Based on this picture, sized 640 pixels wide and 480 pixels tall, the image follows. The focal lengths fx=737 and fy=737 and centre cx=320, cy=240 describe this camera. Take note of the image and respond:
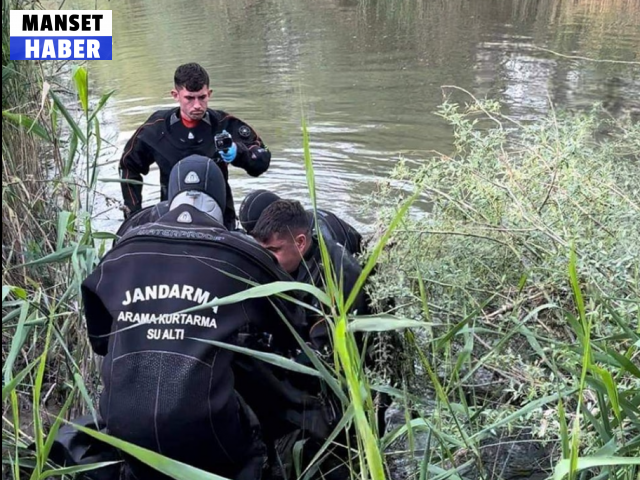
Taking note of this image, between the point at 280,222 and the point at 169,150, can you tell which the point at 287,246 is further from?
the point at 169,150

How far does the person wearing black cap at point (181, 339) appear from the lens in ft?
7.92

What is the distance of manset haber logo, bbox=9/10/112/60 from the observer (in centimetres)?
343

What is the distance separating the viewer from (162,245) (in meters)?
2.53

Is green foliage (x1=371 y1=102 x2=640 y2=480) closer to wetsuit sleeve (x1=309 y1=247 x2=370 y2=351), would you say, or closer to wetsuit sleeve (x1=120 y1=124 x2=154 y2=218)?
wetsuit sleeve (x1=309 y1=247 x2=370 y2=351)

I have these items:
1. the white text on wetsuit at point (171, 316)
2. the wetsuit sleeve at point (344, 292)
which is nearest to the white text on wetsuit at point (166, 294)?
the white text on wetsuit at point (171, 316)

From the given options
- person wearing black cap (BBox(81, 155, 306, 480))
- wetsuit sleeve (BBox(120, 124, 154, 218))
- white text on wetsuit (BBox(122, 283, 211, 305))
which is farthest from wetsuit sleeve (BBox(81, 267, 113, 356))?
wetsuit sleeve (BBox(120, 124, 154, 218))

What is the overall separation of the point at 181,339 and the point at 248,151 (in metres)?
2.49

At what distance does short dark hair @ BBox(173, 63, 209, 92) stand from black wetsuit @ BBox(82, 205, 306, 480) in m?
2.19

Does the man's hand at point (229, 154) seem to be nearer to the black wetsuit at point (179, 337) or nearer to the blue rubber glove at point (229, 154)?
the blue rubber glove at point (229, 154)

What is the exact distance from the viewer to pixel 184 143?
4.72 metres

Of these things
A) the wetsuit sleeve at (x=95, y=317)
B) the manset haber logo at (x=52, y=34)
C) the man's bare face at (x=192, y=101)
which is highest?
the manset haber logo at (x=52, y=34)

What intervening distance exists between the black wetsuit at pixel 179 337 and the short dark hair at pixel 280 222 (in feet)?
1.24

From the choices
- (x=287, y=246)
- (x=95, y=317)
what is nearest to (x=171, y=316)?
(x=95, y=317)

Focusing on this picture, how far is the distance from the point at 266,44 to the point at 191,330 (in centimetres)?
1203
